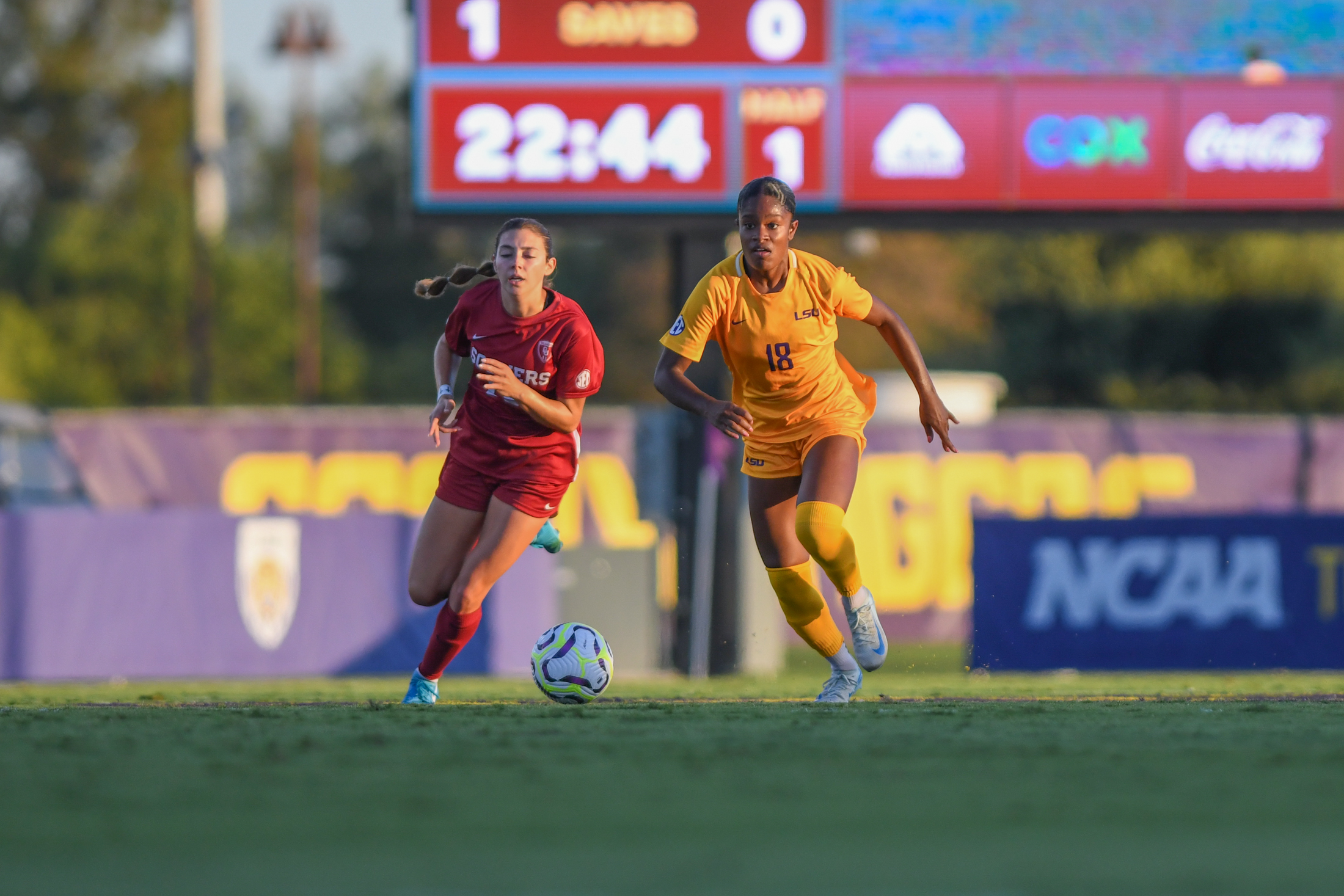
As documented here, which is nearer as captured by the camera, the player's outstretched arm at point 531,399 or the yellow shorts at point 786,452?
the player's outstretched arm at point 531,399

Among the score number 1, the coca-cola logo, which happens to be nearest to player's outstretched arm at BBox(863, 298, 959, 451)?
the score number 1

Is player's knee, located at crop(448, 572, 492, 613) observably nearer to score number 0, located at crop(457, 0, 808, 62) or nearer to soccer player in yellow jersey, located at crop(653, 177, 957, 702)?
soccer player in yellow jersey, located at crop(653, 177, 957, 702)

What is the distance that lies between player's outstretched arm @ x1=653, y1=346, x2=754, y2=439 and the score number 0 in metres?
5.67

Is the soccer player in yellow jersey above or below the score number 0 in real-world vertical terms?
below

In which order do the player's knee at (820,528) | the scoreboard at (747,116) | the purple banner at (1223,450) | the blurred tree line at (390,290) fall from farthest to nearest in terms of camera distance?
the blurred tree line at (390,290)
the purple banner at (1223,450)
the scoreboard at (747,116)
the player's knee at (820,528)

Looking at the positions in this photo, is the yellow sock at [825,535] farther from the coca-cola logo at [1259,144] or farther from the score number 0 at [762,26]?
the coca-cola logo at [1259,144]

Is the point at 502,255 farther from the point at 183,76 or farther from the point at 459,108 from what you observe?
the point at 183,76

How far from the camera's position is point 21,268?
4522 cm

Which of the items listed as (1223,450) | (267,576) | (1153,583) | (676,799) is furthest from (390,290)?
(676,799)

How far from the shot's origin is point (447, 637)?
296 inches

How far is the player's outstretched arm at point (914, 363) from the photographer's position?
7484mm

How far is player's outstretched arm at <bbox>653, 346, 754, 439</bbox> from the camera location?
22.7ft

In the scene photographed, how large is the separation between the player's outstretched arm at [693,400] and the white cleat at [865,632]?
2.94ft

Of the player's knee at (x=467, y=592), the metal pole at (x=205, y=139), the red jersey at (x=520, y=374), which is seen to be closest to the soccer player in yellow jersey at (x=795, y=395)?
the red jersey at (x=520, y=374)
